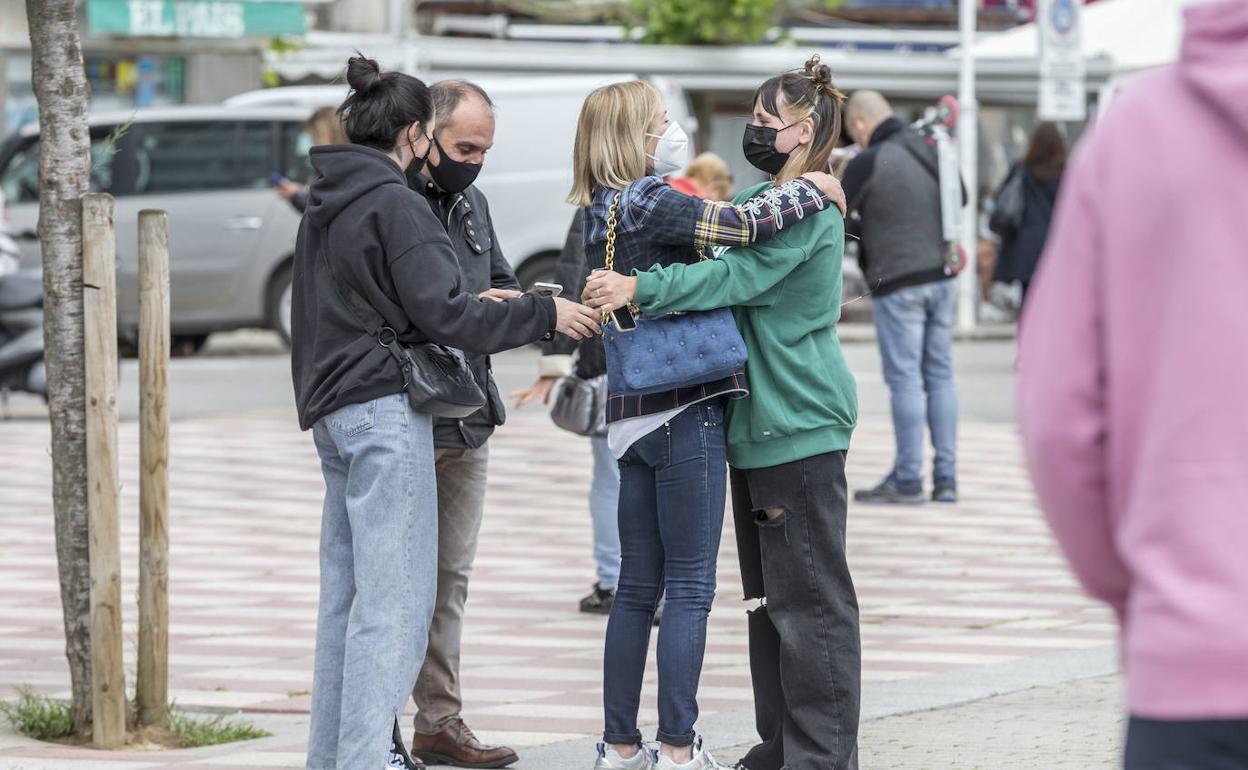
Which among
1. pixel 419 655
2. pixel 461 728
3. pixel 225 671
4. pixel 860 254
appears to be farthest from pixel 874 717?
pixel 860 254

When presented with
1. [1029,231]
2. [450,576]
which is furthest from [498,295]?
[1029,231]

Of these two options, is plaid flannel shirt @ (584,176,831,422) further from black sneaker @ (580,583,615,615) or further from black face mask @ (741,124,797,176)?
black sneaker @ (580,583,615,615)

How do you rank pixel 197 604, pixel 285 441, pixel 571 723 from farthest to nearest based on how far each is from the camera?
1. pixel 285 441
2. pixel 197 604
3. pixel 571 723

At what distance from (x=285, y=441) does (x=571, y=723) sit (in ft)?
25.5

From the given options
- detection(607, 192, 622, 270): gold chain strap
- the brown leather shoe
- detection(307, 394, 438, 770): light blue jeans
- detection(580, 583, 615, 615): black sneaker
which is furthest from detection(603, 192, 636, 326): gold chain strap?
detection(580, 583, 615, 615): black sneaker

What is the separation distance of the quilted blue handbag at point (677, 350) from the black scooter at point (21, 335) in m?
9.78

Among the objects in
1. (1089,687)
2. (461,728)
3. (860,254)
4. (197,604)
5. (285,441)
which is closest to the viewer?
(461,728)

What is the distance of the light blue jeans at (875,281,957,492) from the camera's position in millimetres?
10023

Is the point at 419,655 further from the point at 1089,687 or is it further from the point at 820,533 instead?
the point at 1089,687

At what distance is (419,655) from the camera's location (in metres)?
4.52

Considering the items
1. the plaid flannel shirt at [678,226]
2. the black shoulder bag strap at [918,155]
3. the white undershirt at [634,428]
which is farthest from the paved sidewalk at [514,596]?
the black shoulder bag strap at [918,155]

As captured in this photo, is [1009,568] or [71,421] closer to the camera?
[71,421]

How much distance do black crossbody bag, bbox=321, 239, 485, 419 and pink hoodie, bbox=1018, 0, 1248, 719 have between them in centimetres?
224

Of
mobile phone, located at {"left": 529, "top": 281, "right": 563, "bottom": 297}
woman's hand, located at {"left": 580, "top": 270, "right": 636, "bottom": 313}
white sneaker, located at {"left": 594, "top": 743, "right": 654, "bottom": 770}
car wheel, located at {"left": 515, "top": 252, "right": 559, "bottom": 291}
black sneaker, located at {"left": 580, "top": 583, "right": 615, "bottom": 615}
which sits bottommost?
car wheel, located at {"left": 515, "top": 252, "right": 559, "bottom": 291}
